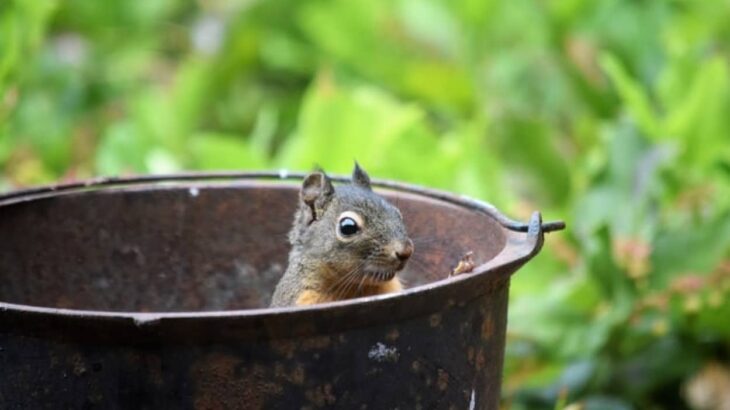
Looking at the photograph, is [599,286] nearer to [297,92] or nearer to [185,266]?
[185,266]

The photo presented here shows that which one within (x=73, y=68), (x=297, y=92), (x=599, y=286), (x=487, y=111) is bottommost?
(x=599, y=286)

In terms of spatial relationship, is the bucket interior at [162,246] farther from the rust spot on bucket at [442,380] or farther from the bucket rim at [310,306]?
the rust spot on bucket at [442,380]

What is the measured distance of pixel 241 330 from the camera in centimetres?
156

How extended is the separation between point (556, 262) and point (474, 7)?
3.43 feet

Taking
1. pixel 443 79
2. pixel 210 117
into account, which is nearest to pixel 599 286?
pixel 443 79

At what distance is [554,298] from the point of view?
3.24 metres

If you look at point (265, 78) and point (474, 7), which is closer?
point (474, 7)

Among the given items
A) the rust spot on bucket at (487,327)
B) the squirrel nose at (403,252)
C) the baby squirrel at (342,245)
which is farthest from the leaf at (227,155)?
the rust spot on bucket at (487,327)

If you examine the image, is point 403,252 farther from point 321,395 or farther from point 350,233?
point 321,395

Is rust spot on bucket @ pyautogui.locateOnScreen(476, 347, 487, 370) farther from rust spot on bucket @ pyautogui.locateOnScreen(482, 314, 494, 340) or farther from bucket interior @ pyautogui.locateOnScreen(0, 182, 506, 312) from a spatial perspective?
bucket interior @ pyautogui.locateOnScreen(0, 182, 506, 312)

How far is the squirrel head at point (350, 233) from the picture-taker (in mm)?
1978

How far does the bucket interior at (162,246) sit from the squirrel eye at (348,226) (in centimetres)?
28

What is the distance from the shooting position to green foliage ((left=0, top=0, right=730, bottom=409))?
10.5ft

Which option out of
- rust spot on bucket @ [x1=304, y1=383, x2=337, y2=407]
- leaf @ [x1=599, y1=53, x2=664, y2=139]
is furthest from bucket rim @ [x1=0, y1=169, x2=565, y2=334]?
leaf @ [x1=599, y1=53, x2=664, y2=139]
